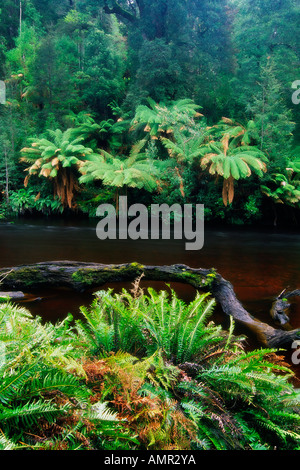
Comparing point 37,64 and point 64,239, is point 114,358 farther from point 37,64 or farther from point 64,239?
point 37,64

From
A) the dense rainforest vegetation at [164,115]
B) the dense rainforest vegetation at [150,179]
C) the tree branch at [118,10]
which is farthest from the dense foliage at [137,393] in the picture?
the tree branch at [118,10]

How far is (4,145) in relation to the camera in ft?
44.8

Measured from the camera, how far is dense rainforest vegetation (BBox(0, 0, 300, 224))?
37.3 feet

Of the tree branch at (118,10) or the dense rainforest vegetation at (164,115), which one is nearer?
the dense rainforest vegetation at (164,115)

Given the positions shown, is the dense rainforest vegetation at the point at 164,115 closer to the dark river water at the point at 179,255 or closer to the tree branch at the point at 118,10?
the tree branch at the point at 118,10

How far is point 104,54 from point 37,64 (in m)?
3.68

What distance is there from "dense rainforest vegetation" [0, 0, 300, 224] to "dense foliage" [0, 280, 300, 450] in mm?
8391

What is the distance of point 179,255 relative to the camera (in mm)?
7602

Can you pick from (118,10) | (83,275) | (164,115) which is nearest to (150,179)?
(164,115)

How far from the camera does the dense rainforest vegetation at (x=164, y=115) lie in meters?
11.4

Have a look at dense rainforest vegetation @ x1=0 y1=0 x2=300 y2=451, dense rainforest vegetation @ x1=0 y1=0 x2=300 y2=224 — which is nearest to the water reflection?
dense rainforest vegetation @ x1=0 y1=0 x2=300 y2=451

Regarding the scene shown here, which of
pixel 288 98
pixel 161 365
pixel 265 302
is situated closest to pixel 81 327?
pixel 161 365

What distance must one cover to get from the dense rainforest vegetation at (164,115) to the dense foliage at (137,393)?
839cm

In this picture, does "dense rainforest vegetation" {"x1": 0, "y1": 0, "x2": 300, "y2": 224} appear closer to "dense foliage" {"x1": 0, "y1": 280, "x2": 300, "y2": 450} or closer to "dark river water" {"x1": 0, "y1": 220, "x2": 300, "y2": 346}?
"dark river water" {"x1": 0, "y1": 220, "x2": 300, "y2": 346}
